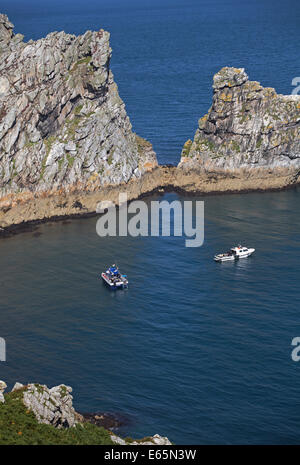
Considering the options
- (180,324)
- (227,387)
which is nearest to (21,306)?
(180,324)

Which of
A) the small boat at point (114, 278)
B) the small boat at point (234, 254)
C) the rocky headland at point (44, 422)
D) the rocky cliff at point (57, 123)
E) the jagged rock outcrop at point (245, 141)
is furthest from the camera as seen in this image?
the jagged rock outcrop at point (245, 141)

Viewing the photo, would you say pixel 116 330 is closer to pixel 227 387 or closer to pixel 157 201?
pixel 227 387

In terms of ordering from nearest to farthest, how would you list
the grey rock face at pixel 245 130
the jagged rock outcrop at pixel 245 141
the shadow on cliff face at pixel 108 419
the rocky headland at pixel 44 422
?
the rocky headland at pixel 44 422, the shadow on cliff face at pixel 108 419, the jagged rock outcrop at pixel 245 141, the grey rock face at pixel 245 130

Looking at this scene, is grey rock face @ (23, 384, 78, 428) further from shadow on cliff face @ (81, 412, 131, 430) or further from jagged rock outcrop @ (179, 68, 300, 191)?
jagged rock outcrop @ (179, 68, 300, 191)

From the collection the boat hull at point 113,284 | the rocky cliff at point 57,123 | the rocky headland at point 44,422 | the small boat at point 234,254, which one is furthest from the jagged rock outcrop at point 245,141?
the rocky headland at point 44,422

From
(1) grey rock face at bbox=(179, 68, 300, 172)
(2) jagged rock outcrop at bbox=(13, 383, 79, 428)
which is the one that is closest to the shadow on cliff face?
(2) jagged rock outcrop at bbox=(13, 383, 79, 428)

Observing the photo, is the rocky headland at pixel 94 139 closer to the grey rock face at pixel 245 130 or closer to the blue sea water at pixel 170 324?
the grey rock face at pixel 245 130
